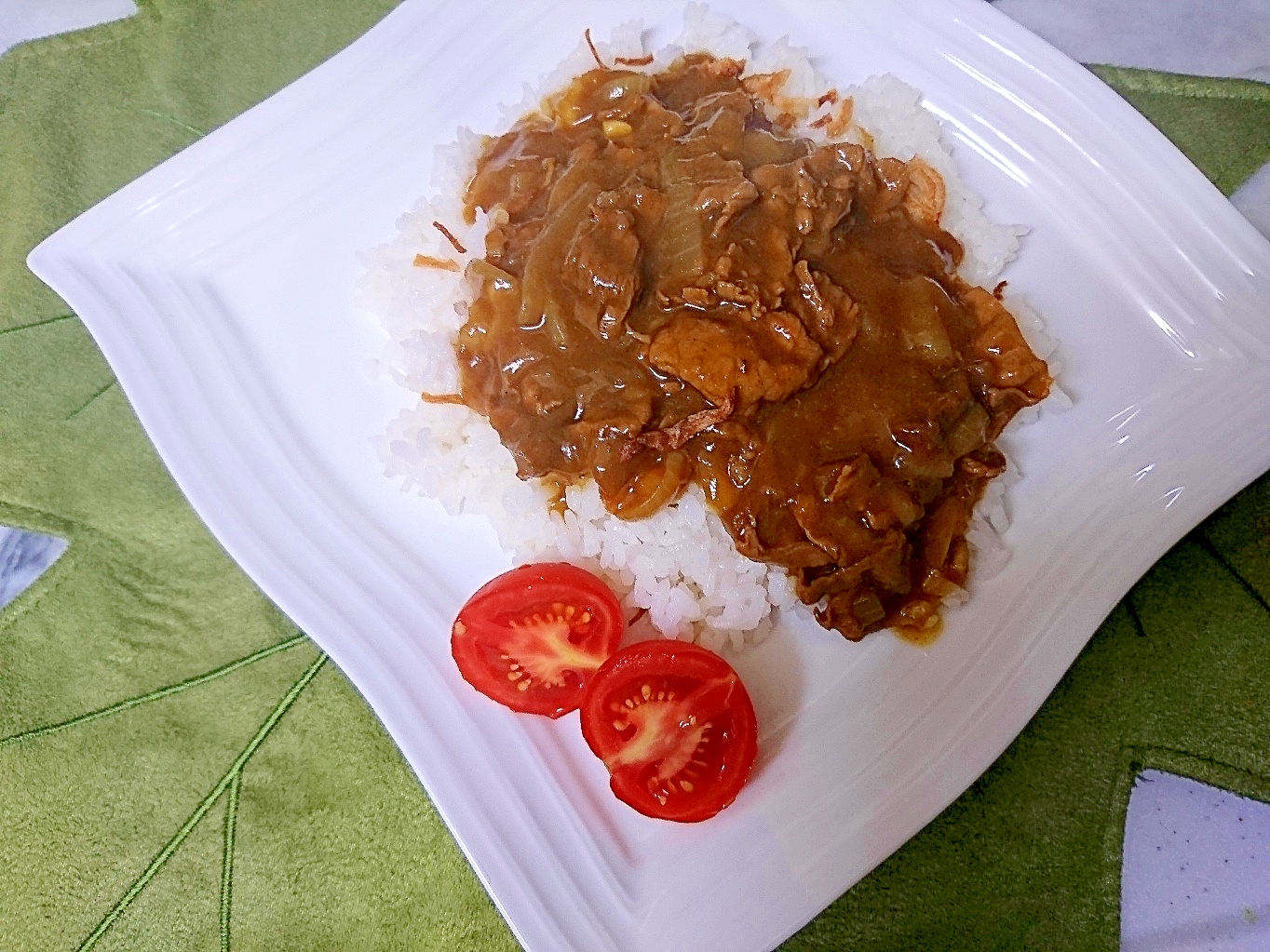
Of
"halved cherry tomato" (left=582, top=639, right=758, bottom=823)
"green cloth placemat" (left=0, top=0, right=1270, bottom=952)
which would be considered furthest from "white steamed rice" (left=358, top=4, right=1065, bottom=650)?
"green cloth placemat" (left=0, top=0, right=1270, bottom=952)

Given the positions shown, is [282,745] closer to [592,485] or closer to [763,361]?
[592,485]

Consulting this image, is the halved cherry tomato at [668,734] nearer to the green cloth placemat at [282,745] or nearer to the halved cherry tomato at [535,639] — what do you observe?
the halved cherry tomato at [535,639]

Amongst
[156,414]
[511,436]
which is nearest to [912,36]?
[511,436]

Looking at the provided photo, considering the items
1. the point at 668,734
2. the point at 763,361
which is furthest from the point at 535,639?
the point at 763,361

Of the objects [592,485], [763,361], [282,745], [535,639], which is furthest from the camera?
[282,745]

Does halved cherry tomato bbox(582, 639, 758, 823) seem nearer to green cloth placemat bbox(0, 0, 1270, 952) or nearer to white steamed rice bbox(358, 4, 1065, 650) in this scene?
white steamed rice bbox(358, 4, 1065, 650)

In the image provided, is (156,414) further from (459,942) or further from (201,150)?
(459,942)

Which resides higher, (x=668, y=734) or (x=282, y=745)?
(x=668, y=734)
